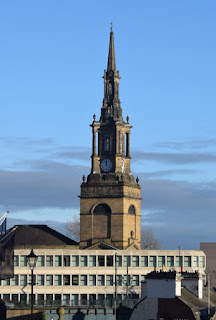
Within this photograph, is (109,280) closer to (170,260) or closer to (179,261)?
(170,260)

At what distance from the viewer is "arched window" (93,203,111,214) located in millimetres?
168000

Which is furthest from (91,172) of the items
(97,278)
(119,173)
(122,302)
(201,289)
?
(201,289)

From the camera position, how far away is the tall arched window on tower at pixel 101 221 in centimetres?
16775

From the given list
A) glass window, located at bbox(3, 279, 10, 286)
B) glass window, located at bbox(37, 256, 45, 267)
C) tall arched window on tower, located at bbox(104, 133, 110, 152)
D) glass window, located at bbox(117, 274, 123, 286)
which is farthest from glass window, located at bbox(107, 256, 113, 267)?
tall arched window on tower, located at bbox(104, 133, 110, 152)

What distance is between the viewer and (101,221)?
551ft

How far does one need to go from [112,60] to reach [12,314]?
67937mm

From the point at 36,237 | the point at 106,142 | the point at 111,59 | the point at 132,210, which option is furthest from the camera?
the point at 36,237

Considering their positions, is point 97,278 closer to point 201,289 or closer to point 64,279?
point 64,279

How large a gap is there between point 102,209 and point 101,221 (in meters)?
1.80

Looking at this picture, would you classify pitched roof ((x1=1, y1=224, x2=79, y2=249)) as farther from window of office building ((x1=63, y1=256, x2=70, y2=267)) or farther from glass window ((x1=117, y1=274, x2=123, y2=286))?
glass window ((x1=117, y1=274, x2=123, y2=286))

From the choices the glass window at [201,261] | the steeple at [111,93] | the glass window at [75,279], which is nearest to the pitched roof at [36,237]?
the glass window at [75,279]

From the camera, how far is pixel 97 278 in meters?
168

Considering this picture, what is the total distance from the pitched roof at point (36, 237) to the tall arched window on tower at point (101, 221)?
4.62m

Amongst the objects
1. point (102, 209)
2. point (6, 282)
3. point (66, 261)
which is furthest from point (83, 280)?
point (6, 282)
